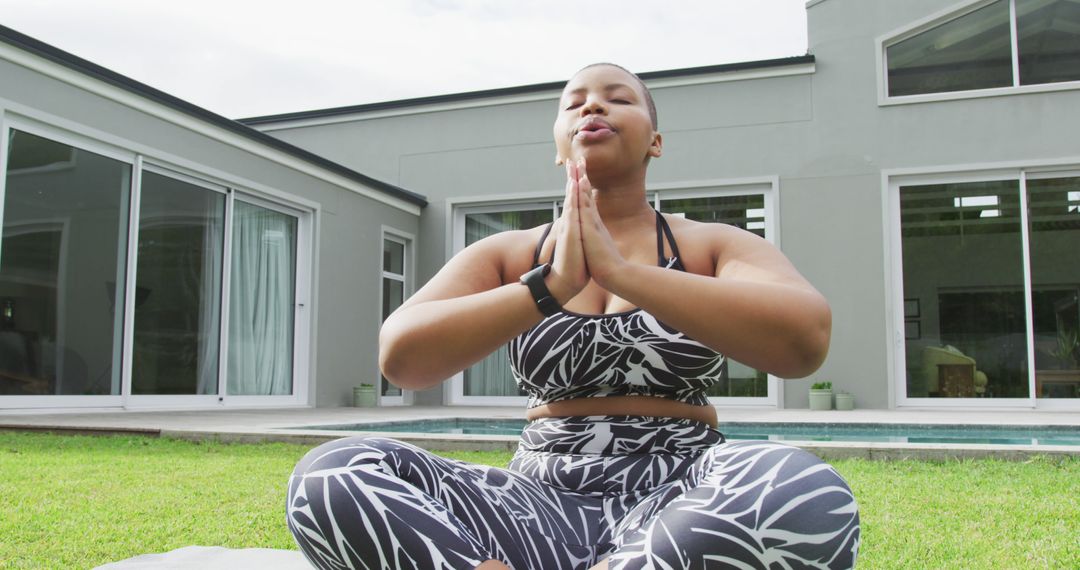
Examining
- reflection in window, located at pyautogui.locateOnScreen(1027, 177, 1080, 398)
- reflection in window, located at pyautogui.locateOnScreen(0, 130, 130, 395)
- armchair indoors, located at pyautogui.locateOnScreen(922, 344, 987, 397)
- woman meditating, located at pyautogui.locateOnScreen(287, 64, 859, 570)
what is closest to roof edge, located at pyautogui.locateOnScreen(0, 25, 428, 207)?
reflection in window, located at pyautogui.locateOnScreen(0, 130, 130, 395)

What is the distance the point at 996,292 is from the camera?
906cm

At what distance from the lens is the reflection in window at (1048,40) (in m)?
9.20

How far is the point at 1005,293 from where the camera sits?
29.7 feet

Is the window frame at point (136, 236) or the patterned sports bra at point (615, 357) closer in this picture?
the patterned sports bra at point (615, 357)

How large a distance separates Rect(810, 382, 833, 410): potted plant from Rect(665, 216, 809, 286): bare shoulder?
26.4 ft

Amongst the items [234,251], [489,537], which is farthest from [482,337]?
[234,251]

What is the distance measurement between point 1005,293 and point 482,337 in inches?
362

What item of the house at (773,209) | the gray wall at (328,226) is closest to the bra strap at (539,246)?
the gray wall at (328,226)

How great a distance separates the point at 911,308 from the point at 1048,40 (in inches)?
131

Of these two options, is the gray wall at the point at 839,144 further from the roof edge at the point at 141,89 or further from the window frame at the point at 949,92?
the roof edge at the point at 141,89

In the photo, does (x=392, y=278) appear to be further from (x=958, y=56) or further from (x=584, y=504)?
(x=584, y=504)

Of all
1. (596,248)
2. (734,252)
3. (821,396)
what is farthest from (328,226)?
(596,248)

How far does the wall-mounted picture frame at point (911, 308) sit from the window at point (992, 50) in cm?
238

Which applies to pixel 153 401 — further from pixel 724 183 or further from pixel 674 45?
pixel 674 45
